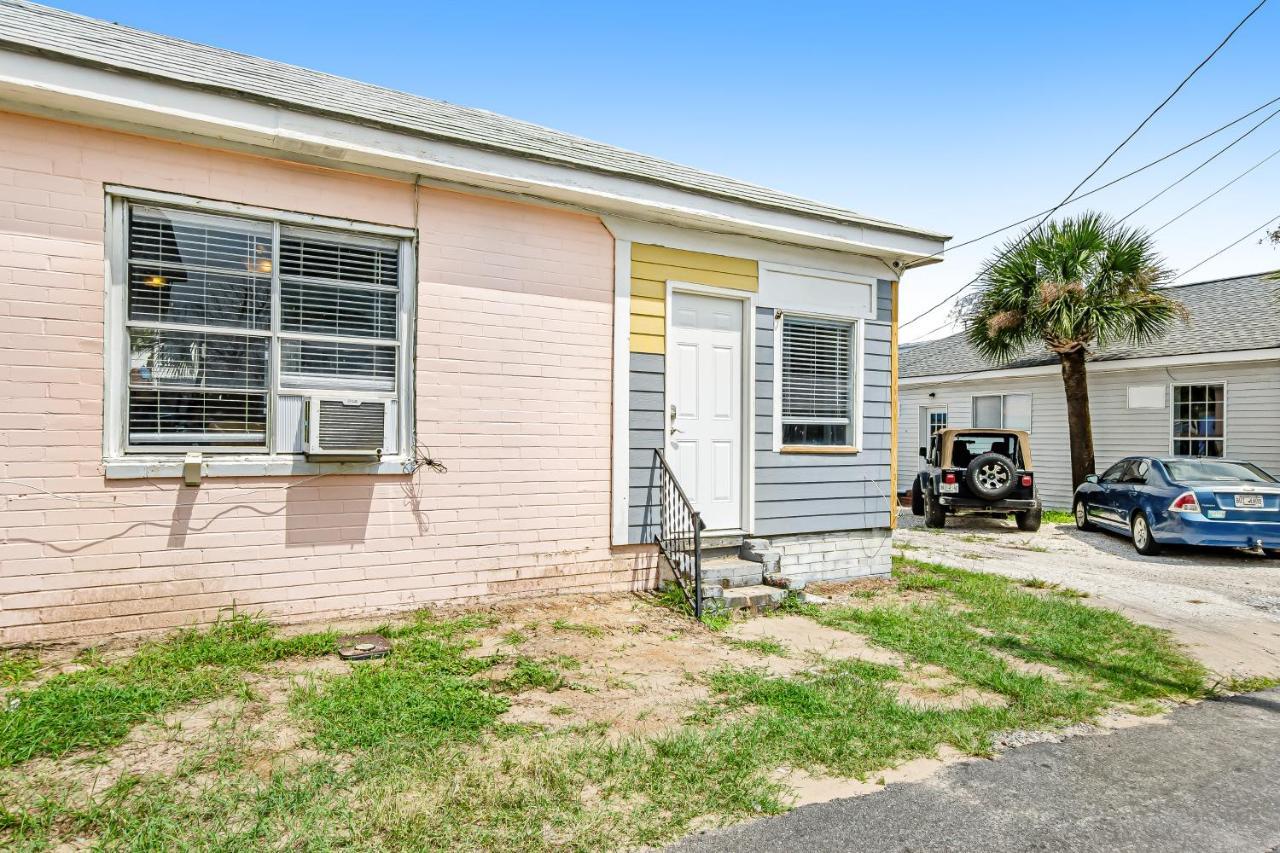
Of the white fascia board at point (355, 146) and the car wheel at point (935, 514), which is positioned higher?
the white fascia board at point (355, 146)

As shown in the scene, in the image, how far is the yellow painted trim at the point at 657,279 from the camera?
644 cm

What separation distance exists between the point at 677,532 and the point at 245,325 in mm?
3650

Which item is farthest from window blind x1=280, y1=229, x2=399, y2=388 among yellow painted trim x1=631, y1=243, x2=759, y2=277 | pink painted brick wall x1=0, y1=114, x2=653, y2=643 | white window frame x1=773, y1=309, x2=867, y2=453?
white window frame x1=773, y1=309, x2=867, y2=453

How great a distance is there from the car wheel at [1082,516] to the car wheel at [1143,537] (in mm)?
1887

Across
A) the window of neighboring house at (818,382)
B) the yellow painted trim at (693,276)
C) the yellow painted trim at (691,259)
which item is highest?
the yellow painted trim at (691,259)

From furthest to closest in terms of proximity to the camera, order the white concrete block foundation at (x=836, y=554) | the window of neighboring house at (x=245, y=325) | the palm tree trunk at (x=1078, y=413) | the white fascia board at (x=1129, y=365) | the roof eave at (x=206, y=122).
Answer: the palm tree trunk at (x=1078, y=413)
the white fascia board at (x=1129, y=365)
the white concrete block foundation at (x=836, y=554)
the window of neighboring house at (x=245, y=325)
the roof eave at (x=206, y=122)

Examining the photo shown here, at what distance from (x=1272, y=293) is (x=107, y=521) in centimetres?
1983

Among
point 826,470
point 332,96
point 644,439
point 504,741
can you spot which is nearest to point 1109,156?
point 826,470

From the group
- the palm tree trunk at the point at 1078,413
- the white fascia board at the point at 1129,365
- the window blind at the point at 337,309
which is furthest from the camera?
the palm tree trunk at the point at 1078,413

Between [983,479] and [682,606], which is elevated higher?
[983,479]

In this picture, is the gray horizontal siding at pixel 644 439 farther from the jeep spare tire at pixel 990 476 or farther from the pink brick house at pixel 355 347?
the jeep spare tire at pixel 990 476

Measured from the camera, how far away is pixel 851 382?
764 cm

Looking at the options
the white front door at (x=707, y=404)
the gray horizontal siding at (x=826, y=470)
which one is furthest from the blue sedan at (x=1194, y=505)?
the white front door at (x=707, y=404)

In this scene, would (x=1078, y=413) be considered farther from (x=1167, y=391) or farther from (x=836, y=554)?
(x=836, y=554)
